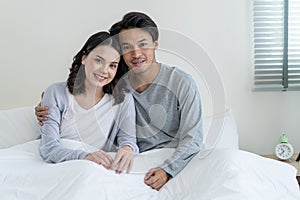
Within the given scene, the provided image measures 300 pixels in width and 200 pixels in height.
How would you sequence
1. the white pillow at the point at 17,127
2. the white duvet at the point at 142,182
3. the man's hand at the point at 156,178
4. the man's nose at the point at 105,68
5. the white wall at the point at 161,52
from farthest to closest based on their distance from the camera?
the white wall at the point at 161,52 < the white pillow at the point at 17,127 < the man's nose at the point at 105,68 < the man's hand at the point at 156,178 < the white duvet at the point at 142,182

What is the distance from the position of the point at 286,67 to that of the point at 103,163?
1198 millimetres

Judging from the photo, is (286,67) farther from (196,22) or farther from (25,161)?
(25,161)

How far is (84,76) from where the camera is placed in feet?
5.70

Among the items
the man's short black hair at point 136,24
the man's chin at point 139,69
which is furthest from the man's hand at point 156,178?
the man's short black hair at point 136,24

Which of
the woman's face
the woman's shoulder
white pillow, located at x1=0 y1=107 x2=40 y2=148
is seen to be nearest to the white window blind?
the woman's face

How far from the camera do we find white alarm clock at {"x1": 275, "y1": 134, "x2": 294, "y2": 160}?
2.08 m

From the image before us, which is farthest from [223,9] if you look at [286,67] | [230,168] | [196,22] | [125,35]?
[230,168]

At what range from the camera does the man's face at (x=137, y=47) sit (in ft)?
5.50

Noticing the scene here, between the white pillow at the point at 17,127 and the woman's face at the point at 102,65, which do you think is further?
the white pillow at the point at 17,127

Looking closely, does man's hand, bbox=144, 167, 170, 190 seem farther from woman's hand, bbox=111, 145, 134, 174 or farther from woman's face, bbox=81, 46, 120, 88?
woman's face, bbox=81, 46, 120, 88

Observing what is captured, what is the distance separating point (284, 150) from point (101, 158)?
1051mm

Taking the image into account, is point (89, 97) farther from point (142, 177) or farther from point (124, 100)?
point (142, 177)

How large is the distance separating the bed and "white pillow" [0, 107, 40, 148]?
0.64ft

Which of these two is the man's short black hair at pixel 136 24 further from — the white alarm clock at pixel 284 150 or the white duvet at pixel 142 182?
the white alarm clock at pixel 284 150
